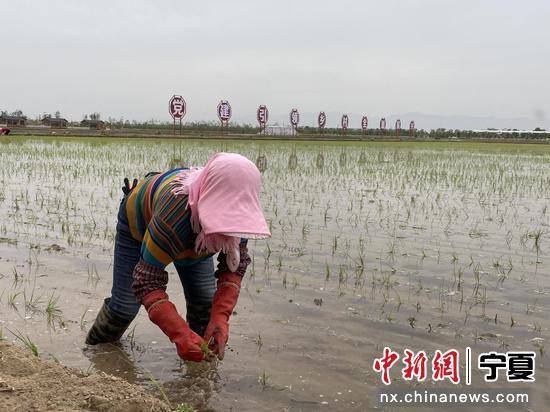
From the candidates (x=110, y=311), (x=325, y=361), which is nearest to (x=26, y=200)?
(x=110, y=311)

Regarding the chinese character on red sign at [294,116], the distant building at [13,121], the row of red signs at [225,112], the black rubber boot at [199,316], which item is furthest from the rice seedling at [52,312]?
the distant building at [13,121]

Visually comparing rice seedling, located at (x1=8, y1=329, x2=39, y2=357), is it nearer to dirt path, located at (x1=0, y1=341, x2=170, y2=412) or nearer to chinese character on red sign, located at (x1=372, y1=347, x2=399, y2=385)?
dirt path, located at (x1=0, y1=341, x2=170, y2=412)

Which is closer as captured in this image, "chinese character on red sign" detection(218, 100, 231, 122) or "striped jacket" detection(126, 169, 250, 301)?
"striped jacket" detection(126, 169, 250, 301)

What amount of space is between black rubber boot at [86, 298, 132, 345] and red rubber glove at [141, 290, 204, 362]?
0.78 metres

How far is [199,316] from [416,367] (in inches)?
45.9

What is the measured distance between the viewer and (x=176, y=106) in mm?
19719

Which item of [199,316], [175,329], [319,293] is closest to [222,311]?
[175,329]

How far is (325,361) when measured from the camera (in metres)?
2.83

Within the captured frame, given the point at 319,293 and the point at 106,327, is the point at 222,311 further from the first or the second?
the point at 319,293

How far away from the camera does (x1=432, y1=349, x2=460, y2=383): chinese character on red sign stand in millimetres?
2703

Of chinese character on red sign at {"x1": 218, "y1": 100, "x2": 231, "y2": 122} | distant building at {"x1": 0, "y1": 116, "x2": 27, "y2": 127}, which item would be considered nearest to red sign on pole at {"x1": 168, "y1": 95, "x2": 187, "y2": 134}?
→ chinese character on red sign at {"x1": 218, "y1": 100, "x2": 231, "y2": 122}

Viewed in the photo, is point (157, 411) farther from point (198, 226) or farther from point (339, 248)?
point (339, 248)

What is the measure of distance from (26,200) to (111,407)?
19.9 feet

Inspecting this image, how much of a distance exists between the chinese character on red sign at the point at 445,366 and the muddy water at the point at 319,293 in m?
0.11
